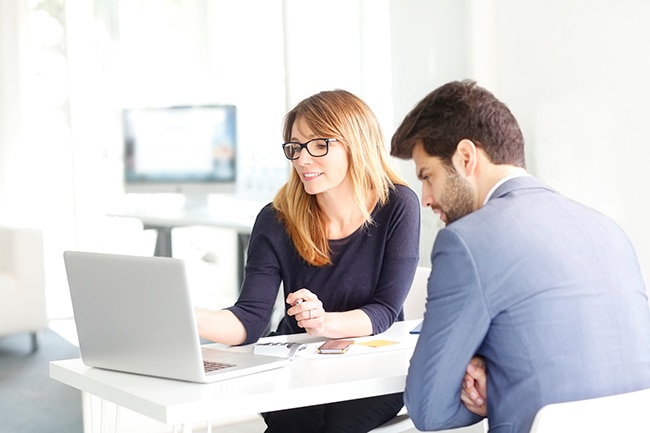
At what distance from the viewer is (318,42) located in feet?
Answer: 15.9

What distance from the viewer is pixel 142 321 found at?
1989 millimetres

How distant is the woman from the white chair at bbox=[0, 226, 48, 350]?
2.06 meters

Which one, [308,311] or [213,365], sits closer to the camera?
[213,365]

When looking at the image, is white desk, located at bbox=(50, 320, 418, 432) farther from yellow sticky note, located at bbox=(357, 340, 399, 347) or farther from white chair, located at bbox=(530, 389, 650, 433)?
white chair, located at bbox=(530, 389, 650, 433)

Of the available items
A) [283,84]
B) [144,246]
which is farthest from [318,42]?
[144,246]

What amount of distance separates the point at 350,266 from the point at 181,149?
214 cm

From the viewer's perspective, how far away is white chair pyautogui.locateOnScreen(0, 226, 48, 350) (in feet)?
14.5

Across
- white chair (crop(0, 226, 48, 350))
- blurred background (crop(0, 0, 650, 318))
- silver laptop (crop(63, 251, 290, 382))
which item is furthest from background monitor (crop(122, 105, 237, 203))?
silver laptop (crop(63, 251, 290, 382))

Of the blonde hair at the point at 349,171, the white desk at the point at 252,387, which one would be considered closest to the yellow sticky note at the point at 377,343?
the white desk at the point at 252,387

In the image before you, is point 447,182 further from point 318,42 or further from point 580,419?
point 318,42

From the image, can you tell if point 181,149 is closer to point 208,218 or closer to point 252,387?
point 208,218

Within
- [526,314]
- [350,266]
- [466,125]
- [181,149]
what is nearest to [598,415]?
[526,314]

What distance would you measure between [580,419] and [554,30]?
295cm

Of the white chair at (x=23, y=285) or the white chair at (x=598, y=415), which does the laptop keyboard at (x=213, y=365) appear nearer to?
the white chair at (x=598, y=415)
